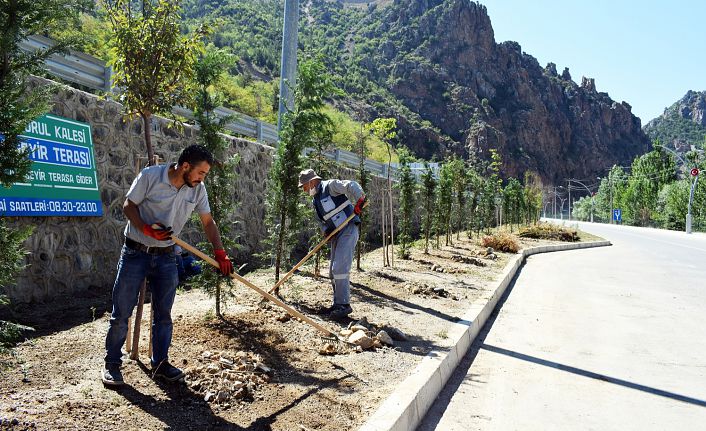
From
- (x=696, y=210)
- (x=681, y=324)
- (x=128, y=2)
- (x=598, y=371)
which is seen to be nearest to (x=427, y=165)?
(x=681, y=324)

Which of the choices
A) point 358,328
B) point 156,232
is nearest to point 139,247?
point 156,232

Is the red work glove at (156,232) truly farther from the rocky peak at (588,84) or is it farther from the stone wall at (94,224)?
the rocky peak at (588,84)

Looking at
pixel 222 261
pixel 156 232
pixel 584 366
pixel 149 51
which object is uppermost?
pixel 149 51

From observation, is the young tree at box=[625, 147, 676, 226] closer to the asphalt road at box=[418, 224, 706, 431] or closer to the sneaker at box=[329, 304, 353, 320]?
the asphalt road at box=[418, 224, 706, 431]

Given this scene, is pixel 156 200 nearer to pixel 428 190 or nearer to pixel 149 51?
pixel 149 51

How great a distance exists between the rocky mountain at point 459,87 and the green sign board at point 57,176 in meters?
72.9

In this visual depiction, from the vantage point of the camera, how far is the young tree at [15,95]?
254 cm

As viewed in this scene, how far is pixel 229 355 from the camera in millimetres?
4199

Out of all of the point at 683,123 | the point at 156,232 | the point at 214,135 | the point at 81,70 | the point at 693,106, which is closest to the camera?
the point at 156,232

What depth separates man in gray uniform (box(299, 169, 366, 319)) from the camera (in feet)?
20.2

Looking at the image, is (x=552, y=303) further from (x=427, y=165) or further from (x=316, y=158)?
(x=427, y=165)

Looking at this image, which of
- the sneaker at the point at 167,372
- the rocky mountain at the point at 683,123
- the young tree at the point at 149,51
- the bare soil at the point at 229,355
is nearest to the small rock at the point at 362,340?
the bare soil at the point at 229,355

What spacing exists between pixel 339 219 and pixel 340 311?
3.63 ft

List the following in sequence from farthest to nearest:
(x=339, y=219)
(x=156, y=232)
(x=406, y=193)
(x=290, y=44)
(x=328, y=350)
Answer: (x=406, y=193)
(x=290, y=44)
(x=339, y=219)
(x=328, y=350)
(x=156, y=232)
